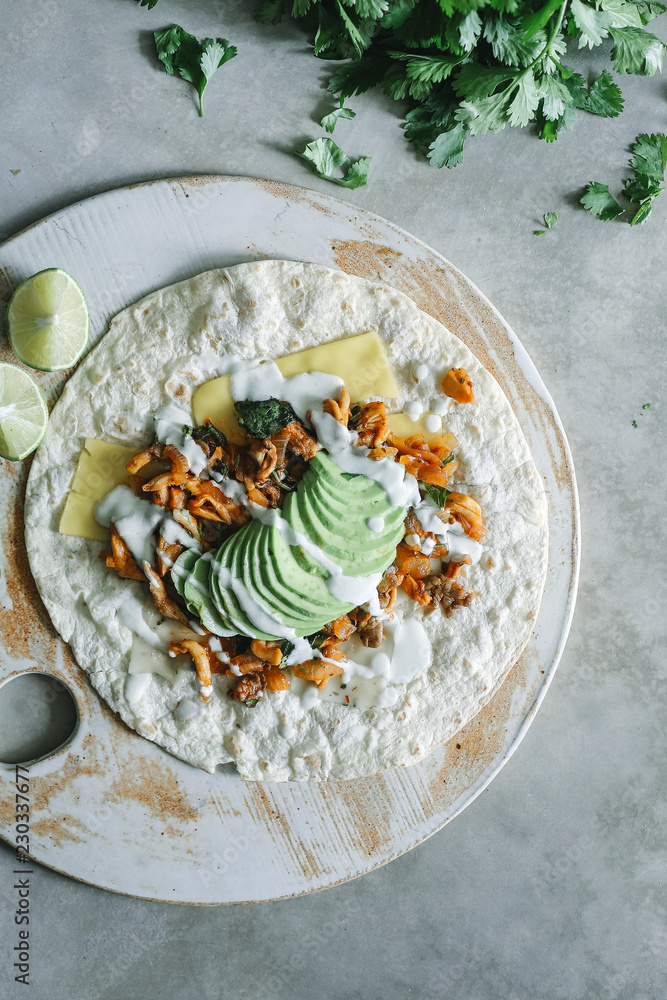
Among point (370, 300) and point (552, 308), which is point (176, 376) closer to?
point (370, 300)

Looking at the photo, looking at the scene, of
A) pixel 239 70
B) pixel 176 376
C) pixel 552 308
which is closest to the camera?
pixel 176 376

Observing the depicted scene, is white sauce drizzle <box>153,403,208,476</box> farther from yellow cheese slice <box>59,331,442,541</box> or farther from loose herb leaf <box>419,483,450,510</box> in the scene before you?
loose herb leaf <box>419,483,450,510</box>

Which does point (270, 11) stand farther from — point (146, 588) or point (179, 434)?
point (146, 588)

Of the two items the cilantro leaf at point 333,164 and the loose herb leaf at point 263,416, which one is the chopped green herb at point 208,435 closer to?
the loose herb leaf at point 263,416

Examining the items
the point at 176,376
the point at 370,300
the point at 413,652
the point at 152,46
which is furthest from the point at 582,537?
the point at 152,46

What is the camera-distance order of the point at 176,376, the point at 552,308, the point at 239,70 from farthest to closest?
the point at 552,308 → the point at 239,70 → the point at 176,376

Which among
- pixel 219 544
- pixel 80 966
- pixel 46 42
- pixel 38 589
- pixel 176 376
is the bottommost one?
pixel 80 966

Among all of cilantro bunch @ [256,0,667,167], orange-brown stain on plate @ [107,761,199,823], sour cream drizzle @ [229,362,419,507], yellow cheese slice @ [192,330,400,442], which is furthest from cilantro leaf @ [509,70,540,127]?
orange-brown stain on plate @ [107,761,199,823]
